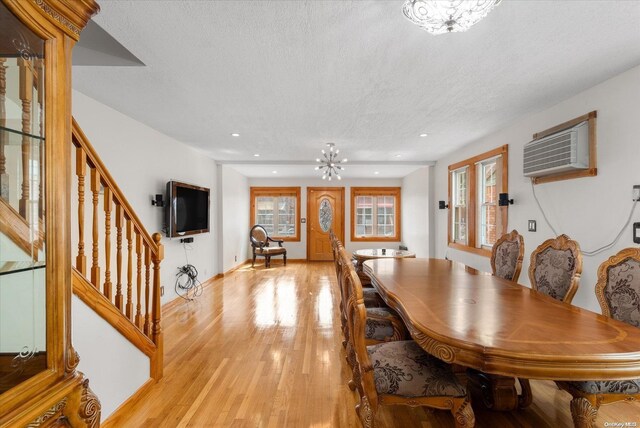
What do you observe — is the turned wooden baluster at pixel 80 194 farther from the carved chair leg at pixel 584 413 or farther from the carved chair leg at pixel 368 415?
the carved chair leg at pixel 584 413

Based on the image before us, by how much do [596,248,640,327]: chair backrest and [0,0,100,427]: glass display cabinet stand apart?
2.47m

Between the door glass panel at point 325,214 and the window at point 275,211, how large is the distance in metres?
0.67

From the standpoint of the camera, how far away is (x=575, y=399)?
1495 mm

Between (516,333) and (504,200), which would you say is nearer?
(516,333)

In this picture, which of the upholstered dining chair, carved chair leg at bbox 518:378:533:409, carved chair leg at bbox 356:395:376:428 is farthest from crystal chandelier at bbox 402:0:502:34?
the upholstered dining chair

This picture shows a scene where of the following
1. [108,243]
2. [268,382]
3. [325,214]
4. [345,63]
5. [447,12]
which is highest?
[345,63]

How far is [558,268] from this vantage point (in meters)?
2.23

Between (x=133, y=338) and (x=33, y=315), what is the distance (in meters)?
1.57

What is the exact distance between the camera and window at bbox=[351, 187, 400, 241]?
8.65 meters

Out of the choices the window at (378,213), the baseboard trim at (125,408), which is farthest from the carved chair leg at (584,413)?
the window at (378,213)

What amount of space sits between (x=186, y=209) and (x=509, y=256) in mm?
4116

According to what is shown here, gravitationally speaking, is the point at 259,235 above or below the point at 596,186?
below

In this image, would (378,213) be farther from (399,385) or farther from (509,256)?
(399,385)

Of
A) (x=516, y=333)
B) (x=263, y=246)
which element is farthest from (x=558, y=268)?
(x=263, y=246)
